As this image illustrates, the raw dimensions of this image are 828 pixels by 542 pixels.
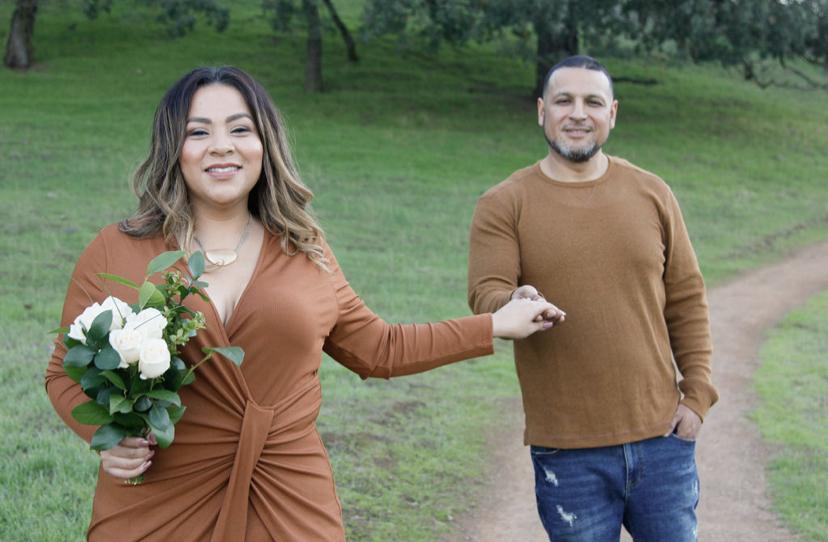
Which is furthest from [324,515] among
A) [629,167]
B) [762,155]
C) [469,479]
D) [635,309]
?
[762,155]

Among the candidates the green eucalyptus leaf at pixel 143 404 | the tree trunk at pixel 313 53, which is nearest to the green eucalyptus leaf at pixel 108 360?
the green eucalyptus leaf at pixel 143 404

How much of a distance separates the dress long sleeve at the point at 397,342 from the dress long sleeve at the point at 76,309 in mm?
752

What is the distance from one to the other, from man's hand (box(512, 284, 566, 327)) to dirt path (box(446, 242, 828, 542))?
3174mm

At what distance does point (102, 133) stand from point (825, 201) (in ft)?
48.7

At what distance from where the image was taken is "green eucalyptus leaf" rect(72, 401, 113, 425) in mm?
2924

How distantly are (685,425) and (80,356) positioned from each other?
220cm

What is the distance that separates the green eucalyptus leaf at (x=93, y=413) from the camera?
292 centimetres

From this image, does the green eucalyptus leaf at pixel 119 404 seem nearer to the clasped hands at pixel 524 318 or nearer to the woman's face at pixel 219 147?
the woman's face at pixel 219 147

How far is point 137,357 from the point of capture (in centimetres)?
285

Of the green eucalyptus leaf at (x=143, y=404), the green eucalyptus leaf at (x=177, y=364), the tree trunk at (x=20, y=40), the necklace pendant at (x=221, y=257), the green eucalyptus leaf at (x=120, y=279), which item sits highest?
the green eucalyptus leaf at (x=120, y=279)

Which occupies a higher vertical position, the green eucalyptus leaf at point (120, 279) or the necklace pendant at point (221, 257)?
the green eucalyptus leaf at point (120, 279)

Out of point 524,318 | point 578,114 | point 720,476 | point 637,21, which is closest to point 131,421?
point 524,318

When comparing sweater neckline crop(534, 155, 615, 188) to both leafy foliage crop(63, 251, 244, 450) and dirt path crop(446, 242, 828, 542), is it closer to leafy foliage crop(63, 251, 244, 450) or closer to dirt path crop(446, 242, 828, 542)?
leafy foliage crop(63, 251, 244, 450)

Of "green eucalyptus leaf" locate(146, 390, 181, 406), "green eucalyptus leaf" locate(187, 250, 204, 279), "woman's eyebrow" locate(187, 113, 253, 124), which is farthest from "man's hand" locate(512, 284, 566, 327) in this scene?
"green eucalyptus leaf" locate(146, 390, 181, 406)
